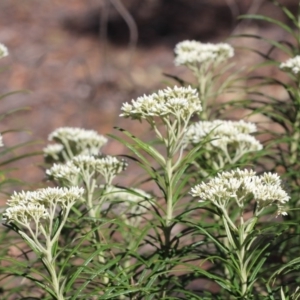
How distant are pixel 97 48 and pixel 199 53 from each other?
182 inches

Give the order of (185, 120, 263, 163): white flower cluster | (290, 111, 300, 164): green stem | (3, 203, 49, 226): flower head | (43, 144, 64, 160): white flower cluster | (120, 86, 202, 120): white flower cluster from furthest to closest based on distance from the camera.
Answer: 1. (43, 144, 64, 160): white flower cluster
2. (290, 111, 300, 164): green stem
3. (185, 120, 263, 163): white flower cluster
4. (120, 86, 202, 120): white flower cluster
5. (3, 203, 49, 226): flower head

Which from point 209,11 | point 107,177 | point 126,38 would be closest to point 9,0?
point 126,38

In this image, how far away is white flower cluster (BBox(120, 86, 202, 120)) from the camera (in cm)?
167

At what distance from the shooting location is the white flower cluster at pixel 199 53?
2.33 m

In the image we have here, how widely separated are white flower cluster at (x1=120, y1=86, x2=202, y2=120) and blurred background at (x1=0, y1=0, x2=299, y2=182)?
148 inches

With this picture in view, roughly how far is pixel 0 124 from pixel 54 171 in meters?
3.87

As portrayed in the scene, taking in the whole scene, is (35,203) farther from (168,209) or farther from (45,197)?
(168,209)

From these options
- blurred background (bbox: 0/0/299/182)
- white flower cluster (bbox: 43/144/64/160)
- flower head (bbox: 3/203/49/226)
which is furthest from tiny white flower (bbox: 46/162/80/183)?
blurred background (bbox: 0/0/299/182)

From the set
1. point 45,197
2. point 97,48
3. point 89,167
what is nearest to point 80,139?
point 89,167

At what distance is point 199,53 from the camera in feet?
7.76

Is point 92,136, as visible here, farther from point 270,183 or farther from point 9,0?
point 9,0

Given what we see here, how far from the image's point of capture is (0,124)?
18.6ft

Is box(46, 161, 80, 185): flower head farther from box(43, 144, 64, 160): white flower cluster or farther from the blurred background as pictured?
the blurred background

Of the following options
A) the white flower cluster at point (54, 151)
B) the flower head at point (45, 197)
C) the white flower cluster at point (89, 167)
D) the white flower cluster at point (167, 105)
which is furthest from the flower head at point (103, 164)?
the white flower cluster at point (54, 151)
